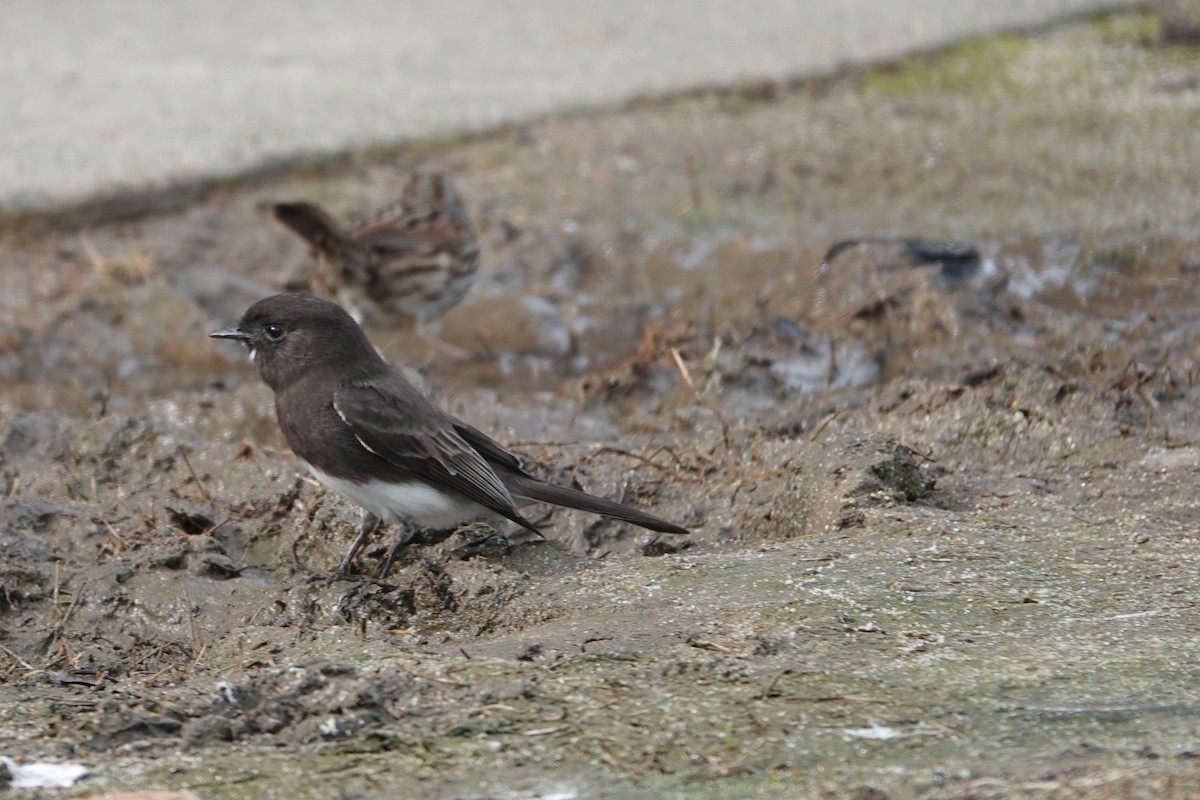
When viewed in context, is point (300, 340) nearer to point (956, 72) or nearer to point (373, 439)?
point (373, 439)

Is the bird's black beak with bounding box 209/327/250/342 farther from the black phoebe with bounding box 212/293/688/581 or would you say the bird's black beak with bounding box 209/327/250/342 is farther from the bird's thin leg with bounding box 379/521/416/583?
the bird's thin leg with bounding box 379/521/416/583

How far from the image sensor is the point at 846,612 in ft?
13.6

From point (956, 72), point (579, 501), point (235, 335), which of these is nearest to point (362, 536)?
point (579, 501)

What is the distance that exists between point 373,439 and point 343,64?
623cm

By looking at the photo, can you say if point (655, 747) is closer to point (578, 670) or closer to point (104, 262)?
point (578, 670)

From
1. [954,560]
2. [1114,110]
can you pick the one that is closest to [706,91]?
[1114,110]

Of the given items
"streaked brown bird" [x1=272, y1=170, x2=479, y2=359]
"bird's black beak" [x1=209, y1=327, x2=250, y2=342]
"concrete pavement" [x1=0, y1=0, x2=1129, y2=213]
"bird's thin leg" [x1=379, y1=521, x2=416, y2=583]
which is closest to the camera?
"bird's thin leg" [x1=379, y1=521, x2=416, y2=583]

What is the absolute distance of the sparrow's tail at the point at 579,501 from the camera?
5.21m

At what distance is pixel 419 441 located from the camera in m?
5.42

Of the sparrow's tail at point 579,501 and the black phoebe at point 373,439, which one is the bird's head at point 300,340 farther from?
the sparrow's tail at point 579,501

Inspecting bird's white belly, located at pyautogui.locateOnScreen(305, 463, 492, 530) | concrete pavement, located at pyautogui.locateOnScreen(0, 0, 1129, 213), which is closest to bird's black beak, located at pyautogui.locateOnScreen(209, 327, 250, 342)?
bird's white belly, located at pyautogui.locateOnScreen(305, 463, 492, 530)

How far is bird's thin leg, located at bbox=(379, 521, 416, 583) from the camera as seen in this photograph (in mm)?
5188

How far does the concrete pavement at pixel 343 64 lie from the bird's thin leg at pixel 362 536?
4357 millimetres

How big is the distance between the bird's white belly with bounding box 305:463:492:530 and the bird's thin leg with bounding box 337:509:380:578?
72 mm
